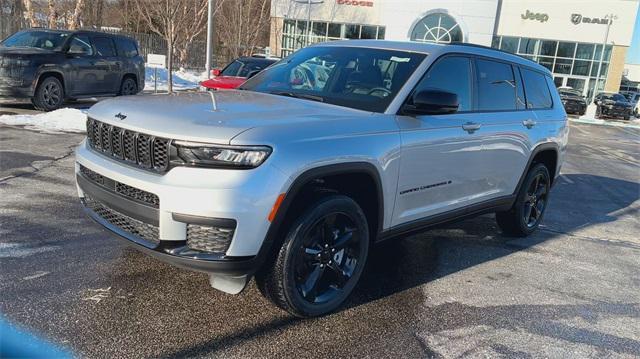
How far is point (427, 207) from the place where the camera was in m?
4.37

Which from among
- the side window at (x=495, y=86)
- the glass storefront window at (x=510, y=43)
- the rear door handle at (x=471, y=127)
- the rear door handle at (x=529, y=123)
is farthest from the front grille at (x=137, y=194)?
the glass storefront window at (x=510, y=43)

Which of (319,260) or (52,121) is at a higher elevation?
(319,260)

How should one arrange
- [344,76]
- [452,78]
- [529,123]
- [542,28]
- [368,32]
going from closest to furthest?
[344,76]
[452,78]
[529,123]
[542,28]
[368,32]

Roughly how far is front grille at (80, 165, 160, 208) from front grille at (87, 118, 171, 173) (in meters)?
0.15

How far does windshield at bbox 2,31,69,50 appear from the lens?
43.1 ft

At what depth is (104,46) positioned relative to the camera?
14.2 metres

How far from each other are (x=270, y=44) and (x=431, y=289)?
44.4 metres

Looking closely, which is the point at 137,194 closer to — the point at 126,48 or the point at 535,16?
the point at 126,48

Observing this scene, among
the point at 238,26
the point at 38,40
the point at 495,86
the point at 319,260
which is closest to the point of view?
the point at 319,260

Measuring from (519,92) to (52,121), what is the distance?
9152 millimetres

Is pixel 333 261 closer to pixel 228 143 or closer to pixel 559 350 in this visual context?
pixel 228 143

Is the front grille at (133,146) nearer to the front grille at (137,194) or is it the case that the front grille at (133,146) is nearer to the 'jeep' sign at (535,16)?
the front grille at (137,194)

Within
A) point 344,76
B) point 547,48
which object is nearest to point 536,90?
point 344,76

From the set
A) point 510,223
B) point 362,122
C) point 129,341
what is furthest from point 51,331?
point 510,223
